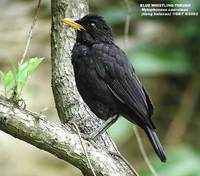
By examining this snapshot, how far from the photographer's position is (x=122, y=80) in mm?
4477

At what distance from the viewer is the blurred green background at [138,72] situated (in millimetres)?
7012

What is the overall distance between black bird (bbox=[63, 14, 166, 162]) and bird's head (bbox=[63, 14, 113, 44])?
47 mm

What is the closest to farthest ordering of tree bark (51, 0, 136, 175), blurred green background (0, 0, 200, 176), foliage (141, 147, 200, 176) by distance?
tree bark (51, 0, 136, 175), foliage (141, 147, 200, 176), blurred green background (0, 0, 200, 176)

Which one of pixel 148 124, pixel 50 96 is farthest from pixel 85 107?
pixel 50 96

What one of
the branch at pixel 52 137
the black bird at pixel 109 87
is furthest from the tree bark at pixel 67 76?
the branch at pixel 52 137

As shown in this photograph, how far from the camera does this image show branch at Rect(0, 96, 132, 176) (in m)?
3.48

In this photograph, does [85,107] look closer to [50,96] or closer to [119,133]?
[119,133]

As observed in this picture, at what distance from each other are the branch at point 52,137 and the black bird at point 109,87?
52cm

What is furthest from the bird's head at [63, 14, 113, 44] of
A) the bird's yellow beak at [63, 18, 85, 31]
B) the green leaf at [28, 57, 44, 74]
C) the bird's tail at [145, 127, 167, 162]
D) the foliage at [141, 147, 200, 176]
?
the foliage at [141, 147, 200, 176]

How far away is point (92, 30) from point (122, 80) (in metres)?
0.52

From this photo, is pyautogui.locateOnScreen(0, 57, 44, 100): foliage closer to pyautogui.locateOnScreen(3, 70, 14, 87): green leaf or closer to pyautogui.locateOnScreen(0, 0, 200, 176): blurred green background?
pyautogui.locateOnScreen(3, 70, 14, 87): green leaf

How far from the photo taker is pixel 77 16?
4.72 m

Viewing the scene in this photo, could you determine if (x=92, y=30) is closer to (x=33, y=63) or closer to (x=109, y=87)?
(x=109, y=87)

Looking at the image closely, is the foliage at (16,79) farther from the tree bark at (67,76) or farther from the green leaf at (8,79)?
the tree bark at (67,76)
